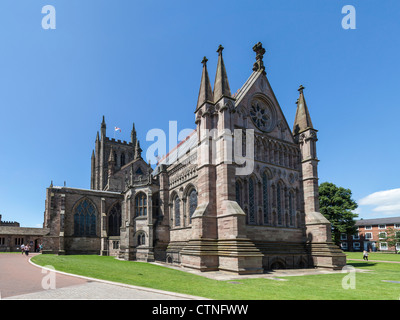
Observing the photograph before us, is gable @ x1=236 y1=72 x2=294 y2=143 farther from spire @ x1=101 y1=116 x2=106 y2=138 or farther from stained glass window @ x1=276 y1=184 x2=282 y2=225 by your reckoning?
spire @ x1=101 y1=116 x2=106 y2=138

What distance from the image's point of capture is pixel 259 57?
29812 mm

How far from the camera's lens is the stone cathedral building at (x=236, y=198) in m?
21.3

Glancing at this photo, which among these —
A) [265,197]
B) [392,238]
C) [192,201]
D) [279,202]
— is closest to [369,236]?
[392,238]

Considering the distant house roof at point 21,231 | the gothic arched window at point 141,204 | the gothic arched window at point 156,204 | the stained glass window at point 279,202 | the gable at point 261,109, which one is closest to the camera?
the gable at point 261,109

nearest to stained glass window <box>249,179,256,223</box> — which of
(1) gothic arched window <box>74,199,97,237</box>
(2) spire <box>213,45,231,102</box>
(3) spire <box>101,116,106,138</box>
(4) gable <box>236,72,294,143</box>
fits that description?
(4) gable <box>236,72,294,143</box>

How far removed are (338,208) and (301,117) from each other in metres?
24.8

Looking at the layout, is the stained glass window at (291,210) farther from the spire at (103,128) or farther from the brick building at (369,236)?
the brick building at (369,236)

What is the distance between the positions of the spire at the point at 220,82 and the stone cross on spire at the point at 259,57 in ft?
18.8

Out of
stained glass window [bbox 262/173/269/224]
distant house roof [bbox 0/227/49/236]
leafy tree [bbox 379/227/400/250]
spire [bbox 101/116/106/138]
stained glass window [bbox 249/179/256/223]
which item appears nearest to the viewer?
stained glass window [bbox 249/179/256/223]

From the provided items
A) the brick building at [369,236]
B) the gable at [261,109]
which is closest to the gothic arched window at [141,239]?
the gable at [261,109]

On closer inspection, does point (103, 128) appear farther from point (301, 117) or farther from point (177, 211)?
point (301, 117)

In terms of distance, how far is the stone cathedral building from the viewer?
69.8 ft

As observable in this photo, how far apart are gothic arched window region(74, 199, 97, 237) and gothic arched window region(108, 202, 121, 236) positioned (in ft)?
8.14
